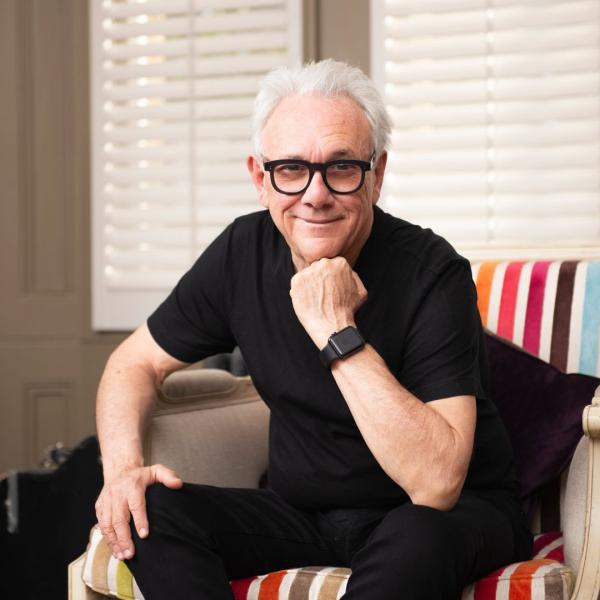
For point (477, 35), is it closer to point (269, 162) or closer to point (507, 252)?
point (507, 252)

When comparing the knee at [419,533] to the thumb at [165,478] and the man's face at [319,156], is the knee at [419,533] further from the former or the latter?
the man's face at [319,156]

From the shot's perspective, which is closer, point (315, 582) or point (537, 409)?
point (315, 582)

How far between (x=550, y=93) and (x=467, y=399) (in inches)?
61.0

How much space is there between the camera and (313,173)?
159cm

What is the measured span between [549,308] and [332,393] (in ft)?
2.32

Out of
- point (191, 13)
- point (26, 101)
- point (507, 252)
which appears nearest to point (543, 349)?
point (507, 252)

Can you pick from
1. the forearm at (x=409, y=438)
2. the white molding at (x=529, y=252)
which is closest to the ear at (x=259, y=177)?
the forearm at (x=409, y=438)

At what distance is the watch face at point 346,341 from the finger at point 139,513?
1.30ft

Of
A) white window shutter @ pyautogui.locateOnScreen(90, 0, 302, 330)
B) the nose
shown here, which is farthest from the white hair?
white window shutter @ pyautogui.locateOnScreen(90, 0, 302, 330)

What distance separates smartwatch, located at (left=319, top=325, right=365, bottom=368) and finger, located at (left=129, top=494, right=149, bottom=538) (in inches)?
14.5

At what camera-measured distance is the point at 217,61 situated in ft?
10.0

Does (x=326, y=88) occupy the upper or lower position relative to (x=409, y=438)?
upper

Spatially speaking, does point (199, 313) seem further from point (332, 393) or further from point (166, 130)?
point (166, 130)

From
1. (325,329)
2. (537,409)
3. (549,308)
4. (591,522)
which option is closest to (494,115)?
(549,308)
